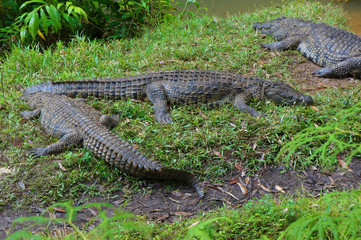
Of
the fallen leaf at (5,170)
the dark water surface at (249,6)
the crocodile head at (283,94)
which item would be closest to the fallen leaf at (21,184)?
the fallen leaf at (5,170)

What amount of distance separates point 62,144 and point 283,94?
3061 mm

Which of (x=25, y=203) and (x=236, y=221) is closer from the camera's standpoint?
(x=236, y=221)

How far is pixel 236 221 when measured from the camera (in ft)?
9.96

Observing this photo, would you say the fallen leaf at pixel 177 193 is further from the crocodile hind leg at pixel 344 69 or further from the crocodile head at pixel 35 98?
the crocodile hind leg at pixel 344 69

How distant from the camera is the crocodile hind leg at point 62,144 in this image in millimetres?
4363

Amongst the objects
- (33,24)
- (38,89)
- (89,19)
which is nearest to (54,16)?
(33,24)

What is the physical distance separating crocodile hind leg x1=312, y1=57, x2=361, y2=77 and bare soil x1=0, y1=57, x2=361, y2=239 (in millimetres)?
2453

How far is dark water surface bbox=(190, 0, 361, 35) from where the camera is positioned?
9.21 metres

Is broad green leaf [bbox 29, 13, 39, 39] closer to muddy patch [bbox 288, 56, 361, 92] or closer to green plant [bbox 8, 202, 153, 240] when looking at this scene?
green plant [bbox 8, 202, 153, 240]

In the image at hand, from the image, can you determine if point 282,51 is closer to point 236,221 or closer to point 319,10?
point 319,10

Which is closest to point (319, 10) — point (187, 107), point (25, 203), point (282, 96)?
point (282, 96)

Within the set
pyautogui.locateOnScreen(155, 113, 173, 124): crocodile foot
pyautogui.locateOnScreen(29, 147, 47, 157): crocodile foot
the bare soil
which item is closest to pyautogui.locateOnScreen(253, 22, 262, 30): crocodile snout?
pyautogui.locateOnScreen(155, 113, 173, 124): crocodile foot

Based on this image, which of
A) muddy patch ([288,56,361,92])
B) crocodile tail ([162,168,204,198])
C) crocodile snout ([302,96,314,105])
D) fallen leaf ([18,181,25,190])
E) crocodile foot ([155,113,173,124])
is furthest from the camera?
muddy patch ([288,56,361,92])

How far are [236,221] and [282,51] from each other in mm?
4713
